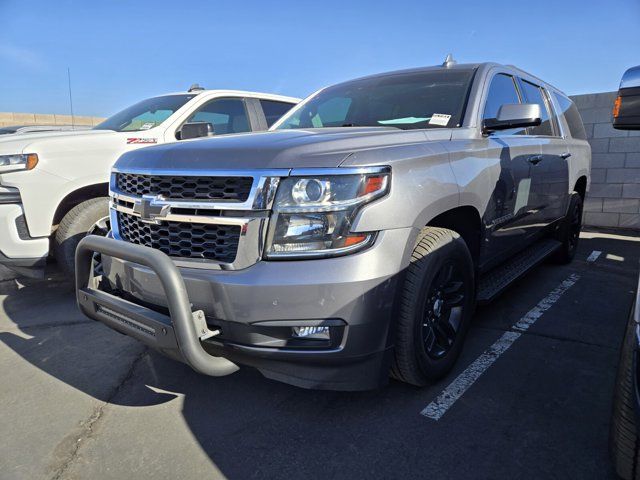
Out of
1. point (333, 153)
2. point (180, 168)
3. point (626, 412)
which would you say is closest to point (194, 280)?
point (180, 168)

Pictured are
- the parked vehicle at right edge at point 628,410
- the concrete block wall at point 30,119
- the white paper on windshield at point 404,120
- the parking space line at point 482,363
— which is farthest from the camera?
the concrete block wall at point 30,119

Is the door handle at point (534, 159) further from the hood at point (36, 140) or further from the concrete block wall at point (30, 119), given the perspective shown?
the concrete block wall at point (30, 119)

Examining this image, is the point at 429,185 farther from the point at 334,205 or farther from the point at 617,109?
the point at 617,109

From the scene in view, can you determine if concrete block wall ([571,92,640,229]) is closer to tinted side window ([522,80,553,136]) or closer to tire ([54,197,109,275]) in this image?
tinted side window ([522,80,553,136])

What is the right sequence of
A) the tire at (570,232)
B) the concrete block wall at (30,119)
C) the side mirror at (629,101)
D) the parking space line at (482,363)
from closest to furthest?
the side mirror at (629,101) → the parking space line at (482,363) → the tire at (570,232) → the concrete block wall at (30,119)

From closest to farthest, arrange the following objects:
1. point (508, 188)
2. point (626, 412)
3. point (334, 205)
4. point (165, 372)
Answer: point (626, 412)
point (334, 205)
point (165, 372)
point (508, 188)

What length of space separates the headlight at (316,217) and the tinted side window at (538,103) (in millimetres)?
2529

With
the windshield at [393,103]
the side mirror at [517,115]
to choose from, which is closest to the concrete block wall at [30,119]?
the windshield at [393,103]

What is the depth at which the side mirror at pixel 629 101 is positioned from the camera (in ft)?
6.94

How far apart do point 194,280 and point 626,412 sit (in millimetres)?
1698

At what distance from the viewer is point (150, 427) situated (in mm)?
2338

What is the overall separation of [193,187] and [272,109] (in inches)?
149

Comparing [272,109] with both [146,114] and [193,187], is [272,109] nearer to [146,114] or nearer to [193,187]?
[146,114]

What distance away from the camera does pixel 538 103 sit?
4.21 metres
